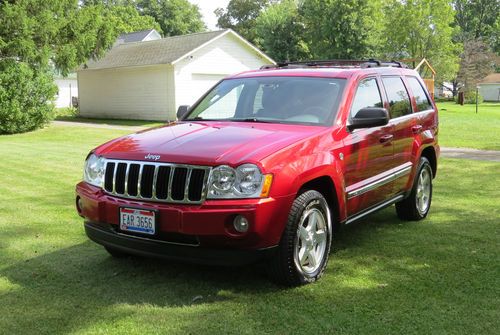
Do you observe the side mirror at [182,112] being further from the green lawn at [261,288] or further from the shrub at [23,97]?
the shrub at [23,97]

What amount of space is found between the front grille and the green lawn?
0.79 m

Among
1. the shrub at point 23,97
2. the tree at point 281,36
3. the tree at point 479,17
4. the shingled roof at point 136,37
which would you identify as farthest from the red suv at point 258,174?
the tree at point 479,17

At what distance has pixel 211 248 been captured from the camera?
3984mm

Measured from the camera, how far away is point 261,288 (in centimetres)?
437

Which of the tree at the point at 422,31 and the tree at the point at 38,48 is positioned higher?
the tree at the point at 422,31

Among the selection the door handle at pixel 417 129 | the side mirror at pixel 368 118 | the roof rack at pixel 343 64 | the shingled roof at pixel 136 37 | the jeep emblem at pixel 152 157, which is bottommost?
the jeep emblem at pixel 152 157

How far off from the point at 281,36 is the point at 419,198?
50.1m

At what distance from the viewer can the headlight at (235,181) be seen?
3949 millimetres

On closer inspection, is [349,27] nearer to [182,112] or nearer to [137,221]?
[182,112]

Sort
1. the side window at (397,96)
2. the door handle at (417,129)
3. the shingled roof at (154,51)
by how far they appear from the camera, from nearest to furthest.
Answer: the side window at (397,96), the door handle at (417,129), the shingled roof at (154,51)

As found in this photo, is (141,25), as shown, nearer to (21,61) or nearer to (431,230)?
(21,61)

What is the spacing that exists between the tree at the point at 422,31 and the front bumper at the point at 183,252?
53766 millimetres

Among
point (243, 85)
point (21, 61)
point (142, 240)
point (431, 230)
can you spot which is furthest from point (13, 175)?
point (21, 61)

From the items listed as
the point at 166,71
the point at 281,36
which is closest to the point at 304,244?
the point at 166,71
